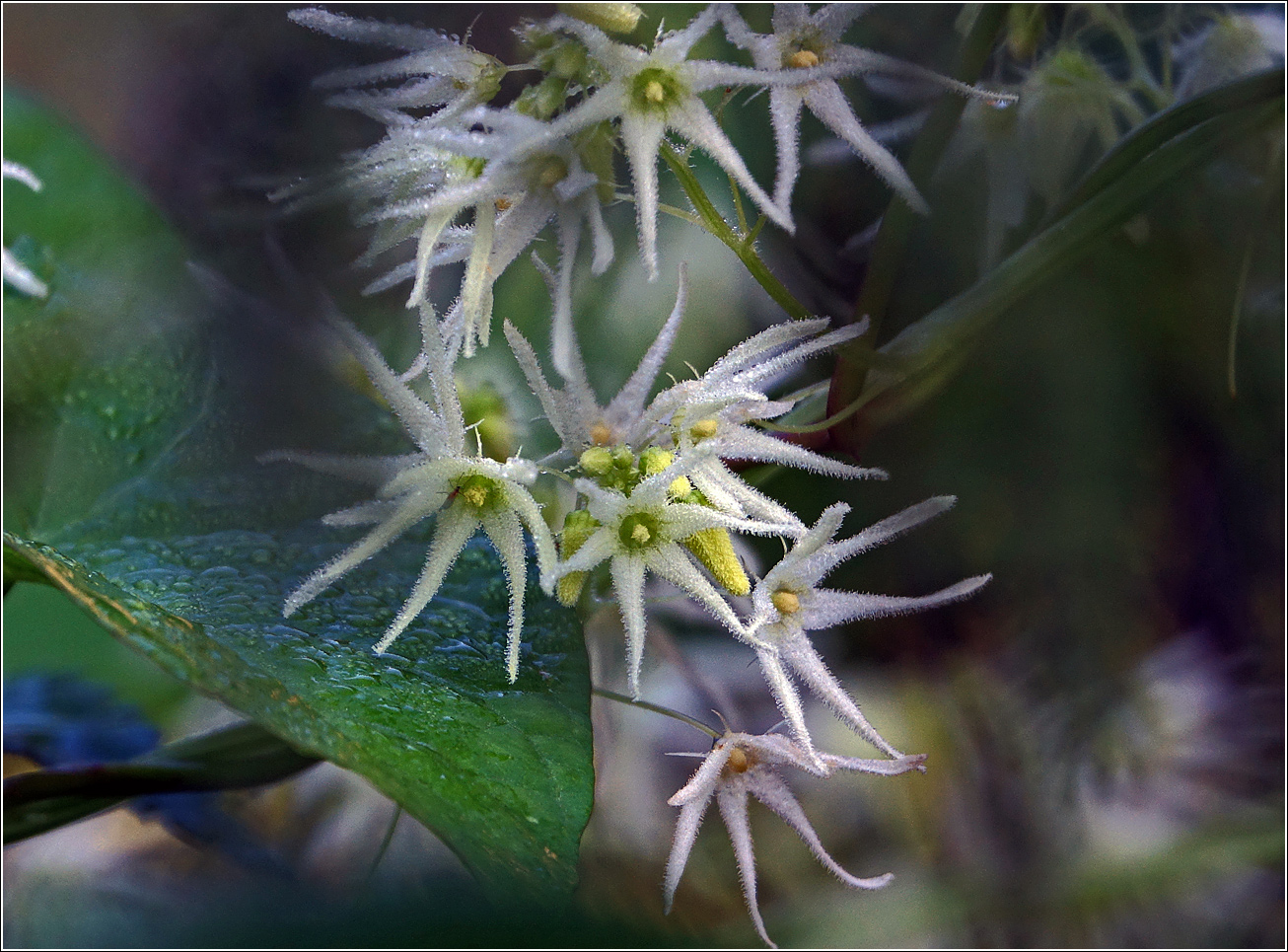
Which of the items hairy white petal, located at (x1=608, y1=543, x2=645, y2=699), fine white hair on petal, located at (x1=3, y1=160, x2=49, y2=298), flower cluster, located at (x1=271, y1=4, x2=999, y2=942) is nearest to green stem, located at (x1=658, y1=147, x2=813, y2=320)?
flower cluster, located at (x1=271, y1=4, x2=999, y2=942)

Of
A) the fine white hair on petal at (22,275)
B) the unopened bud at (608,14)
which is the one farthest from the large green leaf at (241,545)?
the unopened bud at (608,14)

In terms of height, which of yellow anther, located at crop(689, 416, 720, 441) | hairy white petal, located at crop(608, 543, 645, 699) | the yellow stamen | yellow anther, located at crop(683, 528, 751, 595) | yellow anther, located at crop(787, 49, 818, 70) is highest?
yellow anther, located at crop(787, 49, 818, 70)

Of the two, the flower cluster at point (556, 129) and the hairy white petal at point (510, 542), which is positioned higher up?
the flower cluster at point (556, 129)

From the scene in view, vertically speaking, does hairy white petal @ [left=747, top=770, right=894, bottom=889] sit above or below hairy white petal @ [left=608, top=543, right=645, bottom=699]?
below

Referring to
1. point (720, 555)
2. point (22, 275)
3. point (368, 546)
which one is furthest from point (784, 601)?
point (22, 275)

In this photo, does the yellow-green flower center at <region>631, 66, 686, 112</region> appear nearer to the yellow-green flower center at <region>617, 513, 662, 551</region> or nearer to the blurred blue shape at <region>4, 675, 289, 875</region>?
the yellow-green flower center at <region>617, 513, 662, 551</region>

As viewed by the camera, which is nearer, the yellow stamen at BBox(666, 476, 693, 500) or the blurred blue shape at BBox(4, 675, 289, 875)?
the yellow stamen at BBox(666, 476, 693, 500)

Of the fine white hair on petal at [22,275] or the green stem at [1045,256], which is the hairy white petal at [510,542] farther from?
the fine white hair on petal at [22,275]

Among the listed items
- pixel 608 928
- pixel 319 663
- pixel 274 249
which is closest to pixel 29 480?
pixel 274 249
